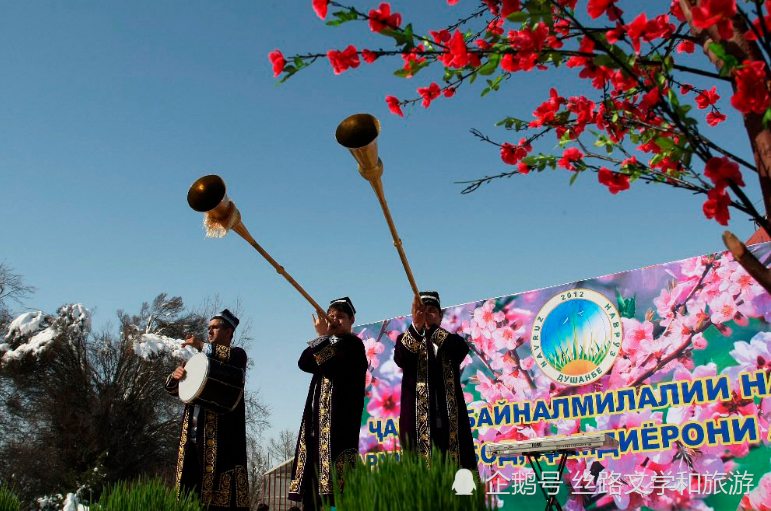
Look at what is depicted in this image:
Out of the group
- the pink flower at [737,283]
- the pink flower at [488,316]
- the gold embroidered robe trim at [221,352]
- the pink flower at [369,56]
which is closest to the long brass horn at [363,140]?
the pink flower at [369,56]

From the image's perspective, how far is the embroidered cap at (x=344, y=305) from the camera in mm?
5413

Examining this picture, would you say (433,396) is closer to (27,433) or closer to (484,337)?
(484,337)

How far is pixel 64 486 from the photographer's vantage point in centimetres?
1920

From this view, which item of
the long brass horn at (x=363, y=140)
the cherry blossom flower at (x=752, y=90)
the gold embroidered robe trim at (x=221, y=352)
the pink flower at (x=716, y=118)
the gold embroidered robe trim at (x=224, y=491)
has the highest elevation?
the long brass horn at (x=363, y=140)

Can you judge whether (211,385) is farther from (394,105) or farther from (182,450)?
(394,105)

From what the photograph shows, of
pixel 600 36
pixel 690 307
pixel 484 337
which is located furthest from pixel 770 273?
pixel 484 337

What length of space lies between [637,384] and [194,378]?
4.79 meters

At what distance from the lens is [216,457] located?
5195mm

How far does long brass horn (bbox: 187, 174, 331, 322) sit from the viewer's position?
16.0 feet

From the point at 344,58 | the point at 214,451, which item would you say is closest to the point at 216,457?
the point at 214,451

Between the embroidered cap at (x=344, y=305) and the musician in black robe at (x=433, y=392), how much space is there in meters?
0.53

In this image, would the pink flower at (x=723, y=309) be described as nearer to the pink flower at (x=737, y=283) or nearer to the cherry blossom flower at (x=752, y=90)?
the pink flower at (x=737, y=283)

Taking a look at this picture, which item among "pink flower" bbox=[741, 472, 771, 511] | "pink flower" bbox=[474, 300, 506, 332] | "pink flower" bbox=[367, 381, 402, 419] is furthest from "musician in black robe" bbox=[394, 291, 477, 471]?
"pink flower" bbox=[367, 381, 402, 419]

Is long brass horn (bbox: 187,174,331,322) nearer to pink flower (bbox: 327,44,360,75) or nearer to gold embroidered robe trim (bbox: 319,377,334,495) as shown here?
gold embroidered robe trim (bbox: 319,377,334,495)
